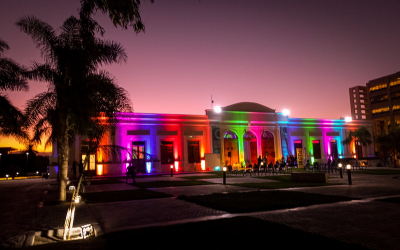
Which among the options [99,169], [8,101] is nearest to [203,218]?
[8,101]

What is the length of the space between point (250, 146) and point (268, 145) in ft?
8.84

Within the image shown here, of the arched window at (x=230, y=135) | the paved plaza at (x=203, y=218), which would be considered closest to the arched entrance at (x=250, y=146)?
the arched window at (x=230, y=135)

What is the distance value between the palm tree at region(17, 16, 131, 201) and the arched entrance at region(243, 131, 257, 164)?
28381 mm

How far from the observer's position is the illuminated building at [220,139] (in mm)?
32500

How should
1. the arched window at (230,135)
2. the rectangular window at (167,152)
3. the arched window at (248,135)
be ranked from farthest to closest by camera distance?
the arched window at (248,135) → the arched window at (230,135) → the rectangular window at (167,152)

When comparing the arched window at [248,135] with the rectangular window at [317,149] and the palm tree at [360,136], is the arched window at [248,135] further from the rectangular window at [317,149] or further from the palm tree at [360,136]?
the palm tree at [360,136]

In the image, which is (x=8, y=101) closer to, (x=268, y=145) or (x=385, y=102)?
(x=268, y=145)

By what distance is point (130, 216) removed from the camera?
25.2 ft

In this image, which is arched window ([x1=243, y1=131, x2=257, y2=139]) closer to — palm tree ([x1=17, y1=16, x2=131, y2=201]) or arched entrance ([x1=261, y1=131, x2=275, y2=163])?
arched entrance ([x1=261, y1=131, x2=275, y2=163])

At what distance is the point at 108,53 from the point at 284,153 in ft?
105

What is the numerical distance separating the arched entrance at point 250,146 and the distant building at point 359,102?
342 ft

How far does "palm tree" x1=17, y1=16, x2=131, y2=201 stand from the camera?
32.4 feet

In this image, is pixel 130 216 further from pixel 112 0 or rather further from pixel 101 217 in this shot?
pixel 112 0

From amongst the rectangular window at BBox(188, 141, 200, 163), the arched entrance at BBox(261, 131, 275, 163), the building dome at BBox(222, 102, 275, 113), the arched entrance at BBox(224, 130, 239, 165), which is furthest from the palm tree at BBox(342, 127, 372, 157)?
the rectangular window at BBox(188, 141, 200, 163)
